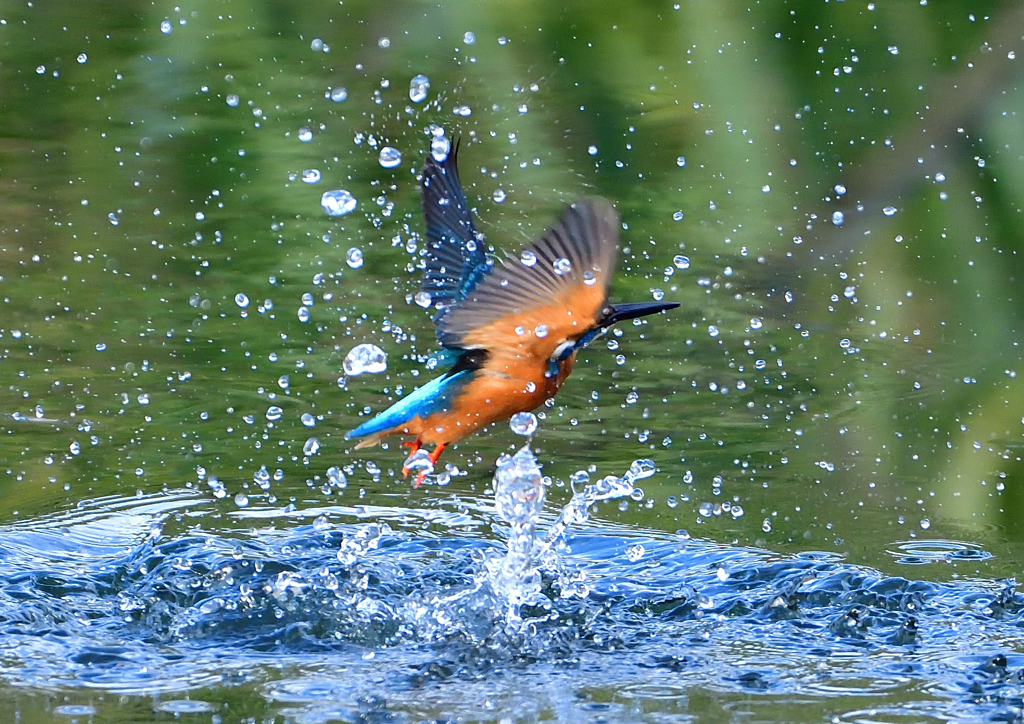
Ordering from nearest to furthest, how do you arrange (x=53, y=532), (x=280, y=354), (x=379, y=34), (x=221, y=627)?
(x=221, y=627) → (x=53, y=532) → (x=280, y=354) → (x=379, y=34)

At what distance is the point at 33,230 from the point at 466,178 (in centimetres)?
149

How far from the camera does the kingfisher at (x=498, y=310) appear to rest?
108 inches

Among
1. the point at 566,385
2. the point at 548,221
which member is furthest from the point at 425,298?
the point at 548,221

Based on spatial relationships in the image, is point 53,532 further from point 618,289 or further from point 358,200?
point 358,200

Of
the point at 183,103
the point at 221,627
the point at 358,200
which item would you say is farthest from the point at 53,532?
the point at 183,103

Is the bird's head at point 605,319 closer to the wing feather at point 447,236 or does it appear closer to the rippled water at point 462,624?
the wing feather at point 447,236

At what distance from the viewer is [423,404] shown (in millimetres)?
3166

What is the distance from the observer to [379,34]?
491 centimetres

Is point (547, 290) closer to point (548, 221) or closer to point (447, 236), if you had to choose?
point (447, 236)

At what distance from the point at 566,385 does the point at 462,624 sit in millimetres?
1727

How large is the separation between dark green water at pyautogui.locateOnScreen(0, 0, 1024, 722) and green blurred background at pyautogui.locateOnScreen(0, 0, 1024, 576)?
0.05 ft

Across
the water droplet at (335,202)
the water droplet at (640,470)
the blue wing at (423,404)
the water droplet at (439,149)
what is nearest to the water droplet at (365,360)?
the blue wing at (423,404)

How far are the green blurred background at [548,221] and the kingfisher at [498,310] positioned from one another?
424 millimetres

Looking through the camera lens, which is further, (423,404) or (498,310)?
(423,404)
